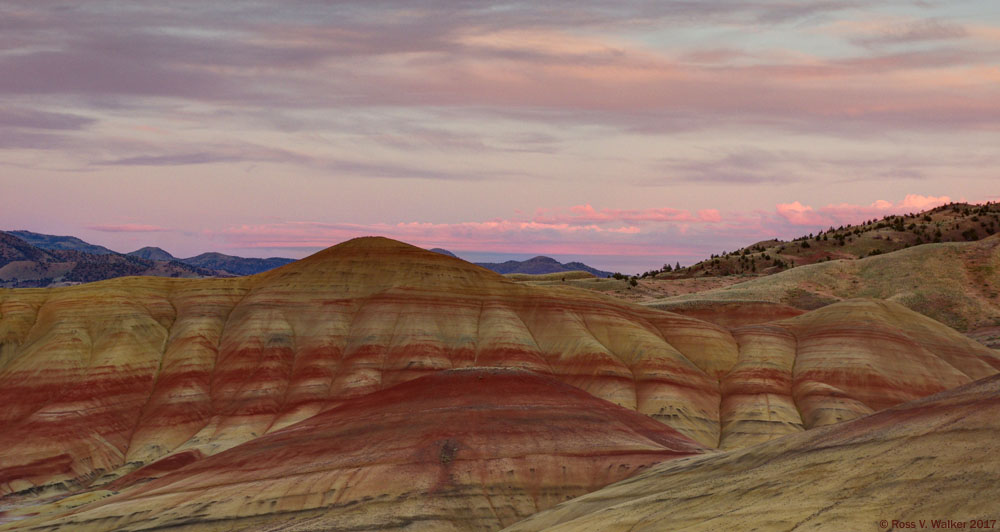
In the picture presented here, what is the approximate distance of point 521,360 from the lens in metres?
90.4

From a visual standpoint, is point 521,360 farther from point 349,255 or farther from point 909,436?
point 909,436

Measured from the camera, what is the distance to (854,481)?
30828 millimetres

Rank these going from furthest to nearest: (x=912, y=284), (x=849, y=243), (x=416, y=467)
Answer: (x=849, y=243) < (x=912, y=284) < (x=416, y=467)

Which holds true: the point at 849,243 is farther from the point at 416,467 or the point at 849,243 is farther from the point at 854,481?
the point at 854,481

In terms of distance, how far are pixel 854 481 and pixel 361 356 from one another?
66657 millimetres

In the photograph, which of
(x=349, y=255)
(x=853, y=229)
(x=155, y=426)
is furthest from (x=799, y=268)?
(x=155, y=426)

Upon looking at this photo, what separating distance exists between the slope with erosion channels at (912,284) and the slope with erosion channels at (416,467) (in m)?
56.3

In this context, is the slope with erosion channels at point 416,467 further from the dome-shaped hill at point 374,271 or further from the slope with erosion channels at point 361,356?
the dome-shaped hill at point 374,271

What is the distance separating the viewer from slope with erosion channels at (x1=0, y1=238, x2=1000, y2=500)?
81812 mm

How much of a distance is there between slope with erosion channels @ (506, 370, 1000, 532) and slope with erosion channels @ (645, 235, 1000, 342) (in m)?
79.7

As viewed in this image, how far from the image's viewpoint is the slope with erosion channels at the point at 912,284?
128 metres

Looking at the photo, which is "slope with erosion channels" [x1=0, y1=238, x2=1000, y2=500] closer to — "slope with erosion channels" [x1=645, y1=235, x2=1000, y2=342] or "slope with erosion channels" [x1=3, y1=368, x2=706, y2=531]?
"slope with erosion channels" [x1=3, y1=368, x2=706, y2=531]

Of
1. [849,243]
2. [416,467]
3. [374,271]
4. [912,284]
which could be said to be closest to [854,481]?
[416,467]

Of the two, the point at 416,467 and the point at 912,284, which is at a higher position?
the point at 912,284
